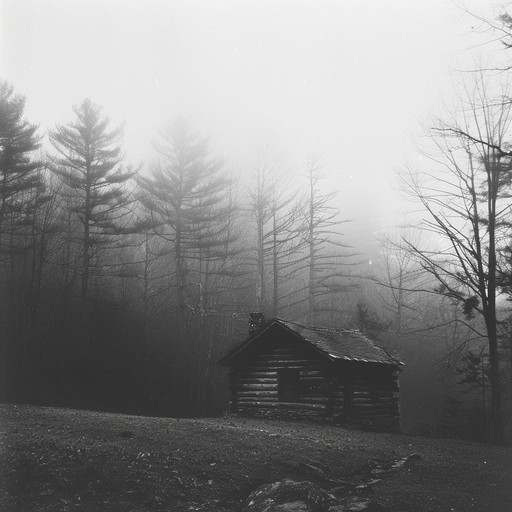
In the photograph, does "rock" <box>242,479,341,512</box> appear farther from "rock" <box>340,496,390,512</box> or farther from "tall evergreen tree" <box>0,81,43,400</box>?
"tall evergreen tree" <box>0,81,43,400</box>

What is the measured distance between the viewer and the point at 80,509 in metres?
9.96

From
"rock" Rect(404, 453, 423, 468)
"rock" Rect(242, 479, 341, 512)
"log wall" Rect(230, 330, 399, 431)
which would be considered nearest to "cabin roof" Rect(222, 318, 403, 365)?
"log wall" Rect(230, 330, 399, 431)

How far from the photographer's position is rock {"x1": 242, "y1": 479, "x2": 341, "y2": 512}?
408 inches

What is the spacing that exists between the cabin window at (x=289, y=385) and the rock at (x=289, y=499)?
14020 millimetres

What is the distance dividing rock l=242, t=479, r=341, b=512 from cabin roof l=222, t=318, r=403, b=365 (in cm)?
1185

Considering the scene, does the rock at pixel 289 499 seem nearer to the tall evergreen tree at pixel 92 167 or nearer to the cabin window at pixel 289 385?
the cabin window at pixel 289 385

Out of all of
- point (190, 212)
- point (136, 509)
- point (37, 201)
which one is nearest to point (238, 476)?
point (136, 509)

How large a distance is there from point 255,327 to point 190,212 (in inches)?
553

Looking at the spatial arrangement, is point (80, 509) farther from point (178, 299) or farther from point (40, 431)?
point (178, 299)

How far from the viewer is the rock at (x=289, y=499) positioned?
10367 millimetres

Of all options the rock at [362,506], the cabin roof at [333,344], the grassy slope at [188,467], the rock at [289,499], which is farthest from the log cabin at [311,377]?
the rock at [289,499]

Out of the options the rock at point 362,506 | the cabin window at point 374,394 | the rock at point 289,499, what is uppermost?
the cabin window at point 374,394

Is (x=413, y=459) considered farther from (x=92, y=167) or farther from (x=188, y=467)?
(x=92, y=167)

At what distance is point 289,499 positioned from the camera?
34.8ft
